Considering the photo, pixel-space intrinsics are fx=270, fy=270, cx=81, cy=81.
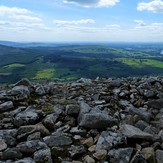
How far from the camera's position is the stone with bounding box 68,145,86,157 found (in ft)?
22.9

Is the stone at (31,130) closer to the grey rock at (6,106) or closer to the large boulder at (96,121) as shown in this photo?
the large boulder at (96,121)

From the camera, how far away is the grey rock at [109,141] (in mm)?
7123

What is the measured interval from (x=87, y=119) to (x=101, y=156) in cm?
181

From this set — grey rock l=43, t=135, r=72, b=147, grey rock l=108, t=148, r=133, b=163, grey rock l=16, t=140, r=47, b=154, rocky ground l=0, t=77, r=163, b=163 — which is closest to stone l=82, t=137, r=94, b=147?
rocky ground l=0, t=77, r=163, b=163

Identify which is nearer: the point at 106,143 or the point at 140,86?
the point at 106,143

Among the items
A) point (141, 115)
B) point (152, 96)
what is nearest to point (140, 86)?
point (152, 96)

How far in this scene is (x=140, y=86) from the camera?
12.8 meters

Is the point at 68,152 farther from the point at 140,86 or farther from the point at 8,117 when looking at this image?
the point at 140,86

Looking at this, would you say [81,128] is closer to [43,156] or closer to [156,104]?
[43,156]

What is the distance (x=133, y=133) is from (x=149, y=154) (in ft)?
3.21

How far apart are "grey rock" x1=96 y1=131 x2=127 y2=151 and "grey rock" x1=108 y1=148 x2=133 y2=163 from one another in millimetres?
295

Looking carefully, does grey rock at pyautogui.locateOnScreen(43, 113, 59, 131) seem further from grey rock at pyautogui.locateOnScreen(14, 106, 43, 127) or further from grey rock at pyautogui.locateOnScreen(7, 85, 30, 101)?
grey rock at pyautogui.locateOnScreen(7, 85, 30, 101)

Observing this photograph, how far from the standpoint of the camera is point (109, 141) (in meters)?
7.23

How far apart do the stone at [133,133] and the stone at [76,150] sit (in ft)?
4.27
